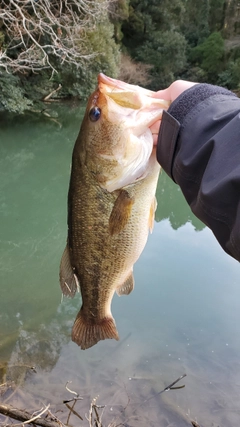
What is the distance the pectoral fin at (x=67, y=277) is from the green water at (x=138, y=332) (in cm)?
158

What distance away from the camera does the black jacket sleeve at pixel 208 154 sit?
41.7 inches

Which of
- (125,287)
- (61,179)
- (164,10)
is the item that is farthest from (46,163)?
(164,10)

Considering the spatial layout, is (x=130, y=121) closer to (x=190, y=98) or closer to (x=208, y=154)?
(x=190, y=98)

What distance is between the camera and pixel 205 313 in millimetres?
4637

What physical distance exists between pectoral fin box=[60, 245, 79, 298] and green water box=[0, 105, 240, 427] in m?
1.58

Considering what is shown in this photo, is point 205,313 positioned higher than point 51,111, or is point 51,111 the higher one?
point 205,313

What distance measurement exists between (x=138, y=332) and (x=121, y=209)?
3.07 m

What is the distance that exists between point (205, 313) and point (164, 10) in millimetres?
19981

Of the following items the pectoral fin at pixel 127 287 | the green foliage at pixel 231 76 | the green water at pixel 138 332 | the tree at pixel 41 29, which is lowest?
the green foliage at pixel 231 76

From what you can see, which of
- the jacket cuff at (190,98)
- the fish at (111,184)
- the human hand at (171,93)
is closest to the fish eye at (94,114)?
the fish at (111,184)

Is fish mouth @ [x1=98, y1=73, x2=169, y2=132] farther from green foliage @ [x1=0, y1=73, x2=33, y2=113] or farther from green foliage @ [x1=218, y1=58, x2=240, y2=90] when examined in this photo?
green foliage @ [x1=218, y1=58, x2=240, y2=90]

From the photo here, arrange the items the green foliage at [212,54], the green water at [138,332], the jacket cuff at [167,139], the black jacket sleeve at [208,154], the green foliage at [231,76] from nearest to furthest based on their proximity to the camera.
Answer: the black jacket sleeve at [208,154] < the jacket cuff at [167,139] < the green water at [138,332] < the green foliage at [231,76] < the green foliage at [212,54]

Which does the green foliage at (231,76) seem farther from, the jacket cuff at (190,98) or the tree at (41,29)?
the jacket cuff at (190,98)

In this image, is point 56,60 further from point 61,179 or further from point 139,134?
point 139,134
